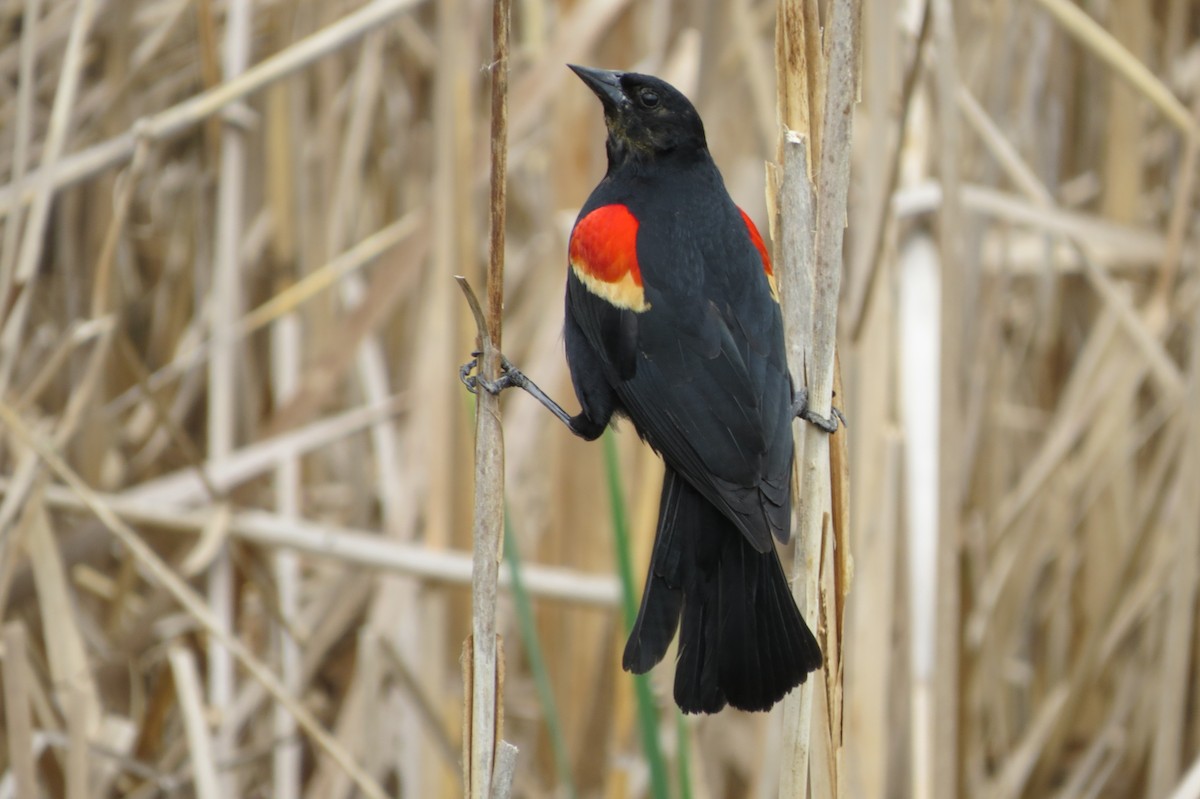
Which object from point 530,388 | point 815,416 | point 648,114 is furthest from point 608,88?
point 815,416

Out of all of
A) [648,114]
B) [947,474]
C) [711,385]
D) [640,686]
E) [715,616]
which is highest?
[648,114]

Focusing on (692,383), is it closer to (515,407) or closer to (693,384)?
(693,384)

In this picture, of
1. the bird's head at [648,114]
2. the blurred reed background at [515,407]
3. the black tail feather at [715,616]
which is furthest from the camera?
the blurred reed background at [515,407]

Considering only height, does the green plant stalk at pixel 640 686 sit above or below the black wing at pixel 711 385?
below

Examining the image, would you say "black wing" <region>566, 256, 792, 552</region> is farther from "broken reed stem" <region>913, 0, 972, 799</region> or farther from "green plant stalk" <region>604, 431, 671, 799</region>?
"broken reed stem" <region>913, 0, 972, 799</region>

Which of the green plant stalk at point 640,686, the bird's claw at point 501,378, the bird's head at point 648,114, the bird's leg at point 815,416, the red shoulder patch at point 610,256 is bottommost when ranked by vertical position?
the green plant stalk at point 640,686

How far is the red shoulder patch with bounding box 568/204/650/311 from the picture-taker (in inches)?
68.6

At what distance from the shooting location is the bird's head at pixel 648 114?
1.92m

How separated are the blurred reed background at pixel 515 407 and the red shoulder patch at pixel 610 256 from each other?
0.38 m

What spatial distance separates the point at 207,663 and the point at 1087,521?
2.13 meters

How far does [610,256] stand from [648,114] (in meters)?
0.29

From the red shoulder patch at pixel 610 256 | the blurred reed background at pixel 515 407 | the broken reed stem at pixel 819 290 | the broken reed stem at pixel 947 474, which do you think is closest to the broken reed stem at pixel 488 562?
the broken reed stem at pixel 819 290

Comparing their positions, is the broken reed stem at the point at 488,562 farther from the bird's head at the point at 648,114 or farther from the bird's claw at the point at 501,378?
the bird's head at the point at 648,114

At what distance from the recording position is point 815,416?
1.38 metres
